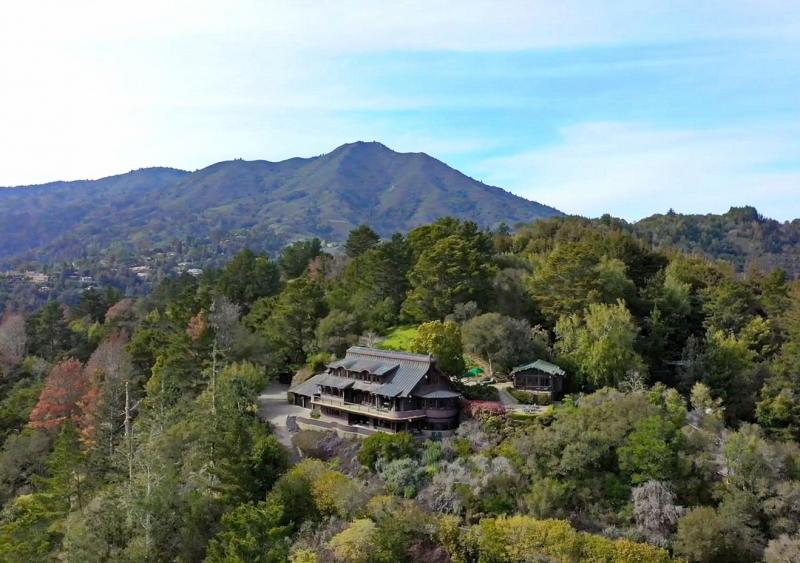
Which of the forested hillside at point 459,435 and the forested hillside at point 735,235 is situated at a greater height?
the forested hillside at point 735,235

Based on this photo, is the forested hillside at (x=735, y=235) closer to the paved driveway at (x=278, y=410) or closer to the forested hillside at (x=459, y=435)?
the forested hillside at (x=459, y=435)

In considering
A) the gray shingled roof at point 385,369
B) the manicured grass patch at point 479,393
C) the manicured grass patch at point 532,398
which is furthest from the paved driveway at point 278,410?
the manicured grass patch at point 532,398

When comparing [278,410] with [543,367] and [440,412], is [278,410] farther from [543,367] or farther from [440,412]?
[543,367]

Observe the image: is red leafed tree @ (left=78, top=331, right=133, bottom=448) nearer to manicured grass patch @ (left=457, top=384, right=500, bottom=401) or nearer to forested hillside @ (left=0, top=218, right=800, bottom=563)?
forested hillside @ (left=0, top=218, right=800, bottom=563)

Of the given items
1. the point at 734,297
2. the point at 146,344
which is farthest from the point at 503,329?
the point at 146,344

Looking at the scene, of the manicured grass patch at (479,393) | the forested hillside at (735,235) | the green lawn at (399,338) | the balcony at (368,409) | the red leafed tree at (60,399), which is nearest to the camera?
the balcony at (368,409)

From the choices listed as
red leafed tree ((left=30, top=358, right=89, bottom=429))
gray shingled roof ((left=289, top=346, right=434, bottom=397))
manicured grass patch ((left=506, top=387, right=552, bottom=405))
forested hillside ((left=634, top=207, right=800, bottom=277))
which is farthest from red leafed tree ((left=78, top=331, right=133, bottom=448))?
forested hillside ((left=634, top=207, right=800, bottom=277))

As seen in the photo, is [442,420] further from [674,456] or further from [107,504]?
[107,504]
